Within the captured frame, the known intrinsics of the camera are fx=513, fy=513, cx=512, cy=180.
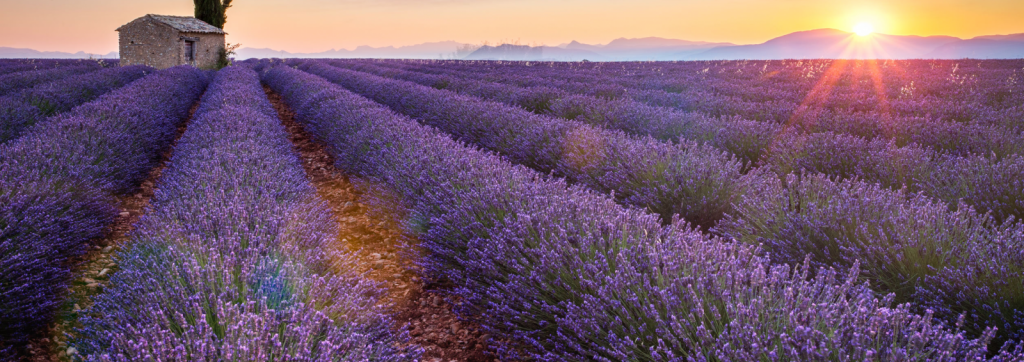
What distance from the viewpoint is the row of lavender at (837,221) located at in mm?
1929

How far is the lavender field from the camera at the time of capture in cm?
147

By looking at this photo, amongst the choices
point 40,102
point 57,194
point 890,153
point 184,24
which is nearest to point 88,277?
point 57,194

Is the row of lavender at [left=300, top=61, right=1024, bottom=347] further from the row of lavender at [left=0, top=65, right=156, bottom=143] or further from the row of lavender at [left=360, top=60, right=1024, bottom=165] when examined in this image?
the row of lavender at [left=0, top=65, right=156, bottom=143]

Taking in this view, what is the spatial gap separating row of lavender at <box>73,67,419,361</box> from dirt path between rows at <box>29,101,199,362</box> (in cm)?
24

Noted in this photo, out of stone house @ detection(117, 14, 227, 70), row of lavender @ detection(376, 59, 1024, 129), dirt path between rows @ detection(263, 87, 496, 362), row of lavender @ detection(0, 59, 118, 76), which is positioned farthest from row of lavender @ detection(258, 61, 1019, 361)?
stone house @ detection(117, 14, 227, 70)

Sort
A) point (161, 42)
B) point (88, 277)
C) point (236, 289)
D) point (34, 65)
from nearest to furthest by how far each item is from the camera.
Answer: point (236, 289) → point (88, 277) → point (34, 65) → point (161, 42)

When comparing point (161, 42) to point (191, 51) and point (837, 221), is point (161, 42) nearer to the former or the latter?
point (191, 51)

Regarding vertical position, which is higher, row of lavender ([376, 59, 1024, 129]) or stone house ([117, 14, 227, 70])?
stone house ([117, 14, 227, 70])

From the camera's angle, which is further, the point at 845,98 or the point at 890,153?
the point at 845,98

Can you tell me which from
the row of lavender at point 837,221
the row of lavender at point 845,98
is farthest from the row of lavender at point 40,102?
the row of lavender at point 845,98

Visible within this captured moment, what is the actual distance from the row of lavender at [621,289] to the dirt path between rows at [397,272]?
14 cm

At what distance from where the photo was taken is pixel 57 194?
318cm

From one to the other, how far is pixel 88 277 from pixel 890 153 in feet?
17.4

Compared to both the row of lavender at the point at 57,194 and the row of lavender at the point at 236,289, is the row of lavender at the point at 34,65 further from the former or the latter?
the row of lavender at the point at 236,289
